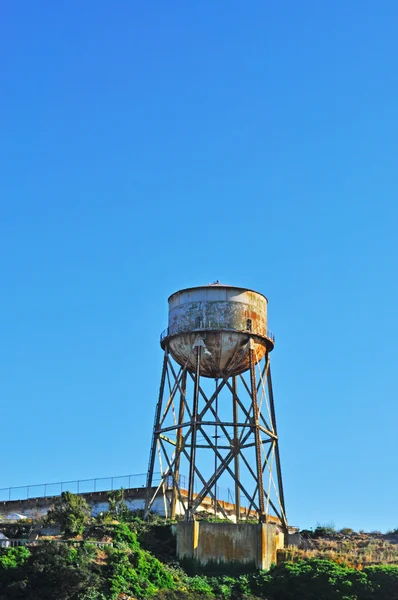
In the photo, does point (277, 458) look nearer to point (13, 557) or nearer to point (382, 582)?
point (382, 582)

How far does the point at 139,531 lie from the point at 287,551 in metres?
6.67

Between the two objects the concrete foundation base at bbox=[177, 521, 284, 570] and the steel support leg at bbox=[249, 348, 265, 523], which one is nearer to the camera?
the concrete foundation base at bbox=[177, 521, 284, 570]

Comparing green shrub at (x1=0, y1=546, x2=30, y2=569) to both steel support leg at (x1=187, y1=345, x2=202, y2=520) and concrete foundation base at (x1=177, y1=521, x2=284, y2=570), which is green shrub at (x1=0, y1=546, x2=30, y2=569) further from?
steel support leg at (x1=187, y1=345, x2=202, y2=520)

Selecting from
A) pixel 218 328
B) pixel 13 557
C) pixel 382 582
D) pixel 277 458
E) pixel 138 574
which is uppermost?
pixel 218 328

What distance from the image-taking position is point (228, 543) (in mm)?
37750

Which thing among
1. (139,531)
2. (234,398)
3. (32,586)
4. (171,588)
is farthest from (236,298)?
(32,586)

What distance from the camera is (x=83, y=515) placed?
40.2 meters

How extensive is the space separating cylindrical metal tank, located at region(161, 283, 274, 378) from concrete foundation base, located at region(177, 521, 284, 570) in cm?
848

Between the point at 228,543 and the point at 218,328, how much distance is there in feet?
33.7

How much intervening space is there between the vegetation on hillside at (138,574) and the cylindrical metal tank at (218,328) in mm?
8434

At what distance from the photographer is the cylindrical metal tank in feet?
140

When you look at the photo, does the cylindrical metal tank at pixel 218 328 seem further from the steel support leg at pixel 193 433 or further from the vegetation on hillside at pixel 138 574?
the vegetation on hillside at pixel 138 574

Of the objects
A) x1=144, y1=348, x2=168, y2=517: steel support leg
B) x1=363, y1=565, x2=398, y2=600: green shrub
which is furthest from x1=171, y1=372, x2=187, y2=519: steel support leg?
x1=363, y1=565, x2=398, y2=600: green shrub

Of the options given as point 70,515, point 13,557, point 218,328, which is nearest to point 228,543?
point 70,515
